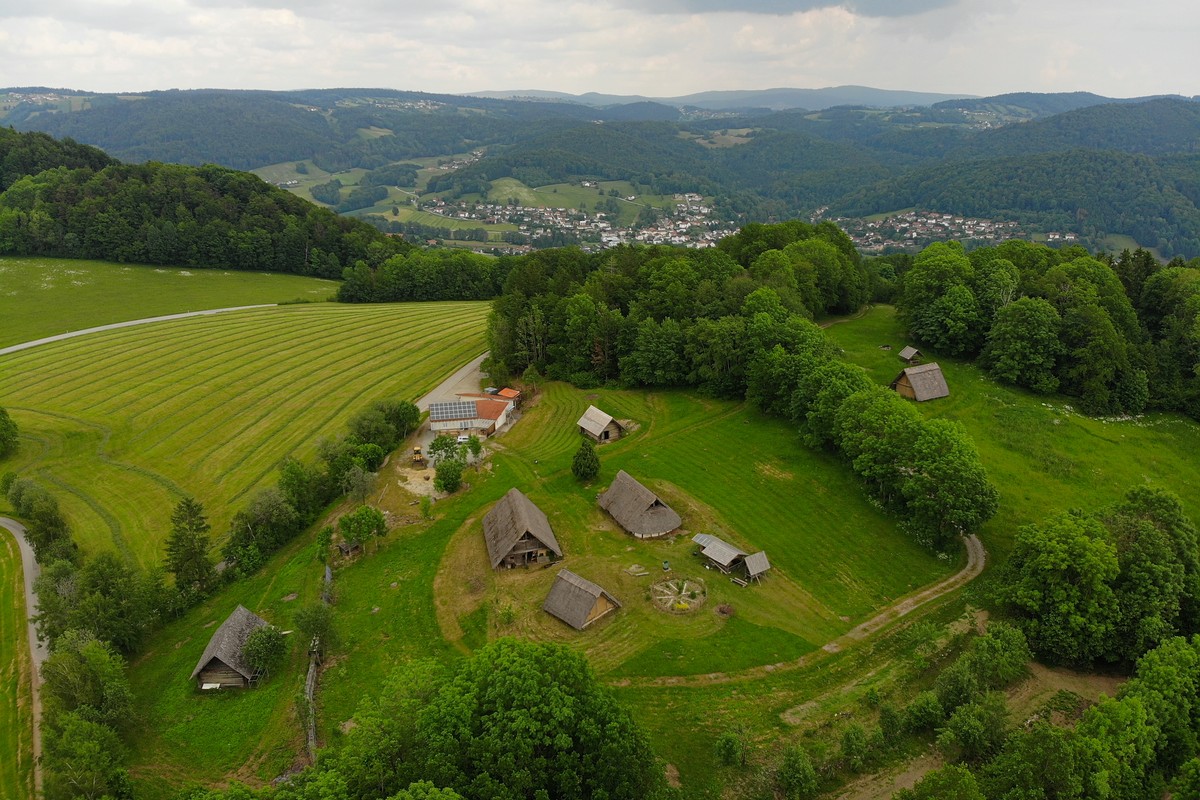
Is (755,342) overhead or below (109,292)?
overhead

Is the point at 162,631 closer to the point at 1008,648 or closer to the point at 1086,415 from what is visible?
the point at 1008,648

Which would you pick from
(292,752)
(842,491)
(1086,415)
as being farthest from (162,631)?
(1086,415)

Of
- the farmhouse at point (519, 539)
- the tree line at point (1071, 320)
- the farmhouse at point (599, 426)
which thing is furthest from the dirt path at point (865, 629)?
the farmhouse at point (599, 426)

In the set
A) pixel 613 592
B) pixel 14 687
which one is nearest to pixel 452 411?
pixel 613 592

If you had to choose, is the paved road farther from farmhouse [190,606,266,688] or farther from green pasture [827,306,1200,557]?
green pasture [827,306,1200,557]

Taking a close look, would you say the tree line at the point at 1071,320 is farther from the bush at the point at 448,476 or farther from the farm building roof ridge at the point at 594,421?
the bush at the point at 448,476

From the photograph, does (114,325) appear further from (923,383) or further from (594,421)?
(923,383)
